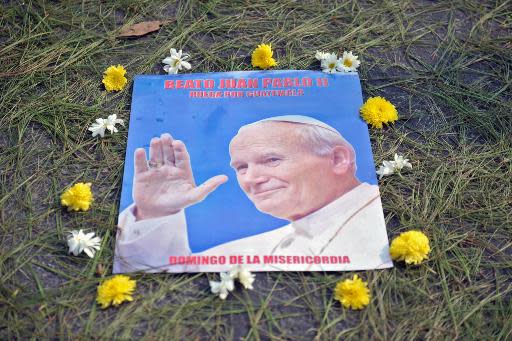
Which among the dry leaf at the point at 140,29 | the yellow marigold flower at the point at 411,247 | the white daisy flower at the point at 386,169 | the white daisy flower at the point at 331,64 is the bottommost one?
the yellow marigold flower at the point at 411,247

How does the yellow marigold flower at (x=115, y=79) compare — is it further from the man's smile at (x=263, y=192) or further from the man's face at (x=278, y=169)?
the man's smile at (x=263, y=192)

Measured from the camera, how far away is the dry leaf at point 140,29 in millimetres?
1488

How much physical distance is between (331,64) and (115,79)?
1.87ft

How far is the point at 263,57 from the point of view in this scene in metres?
1.40

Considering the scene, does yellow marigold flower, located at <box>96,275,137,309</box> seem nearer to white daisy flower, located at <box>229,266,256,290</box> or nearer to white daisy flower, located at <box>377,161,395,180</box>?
white daisy flower, located at <box>229,266,256,290</box>

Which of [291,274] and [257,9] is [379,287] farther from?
[257,9]

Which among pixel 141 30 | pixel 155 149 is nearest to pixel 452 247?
pixel 155 149

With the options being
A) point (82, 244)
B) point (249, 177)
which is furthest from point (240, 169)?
point (82, 244)

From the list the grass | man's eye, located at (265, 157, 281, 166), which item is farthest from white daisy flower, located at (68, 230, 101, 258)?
man's eye, located at (265, 157, 281, 166)

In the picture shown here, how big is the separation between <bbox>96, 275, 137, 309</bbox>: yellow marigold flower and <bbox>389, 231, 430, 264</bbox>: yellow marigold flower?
1.81ft

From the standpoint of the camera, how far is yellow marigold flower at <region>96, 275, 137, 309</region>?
3.46 ft

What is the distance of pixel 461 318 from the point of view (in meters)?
1.06

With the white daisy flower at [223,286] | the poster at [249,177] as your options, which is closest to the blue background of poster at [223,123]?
the poster at [249,177]

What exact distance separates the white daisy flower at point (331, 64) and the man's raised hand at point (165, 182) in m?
0.42
